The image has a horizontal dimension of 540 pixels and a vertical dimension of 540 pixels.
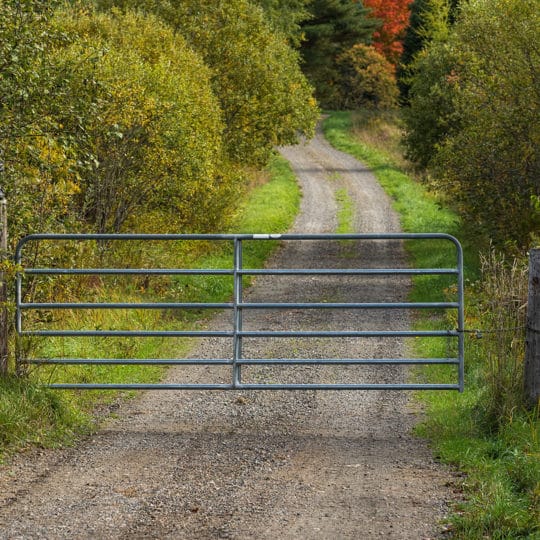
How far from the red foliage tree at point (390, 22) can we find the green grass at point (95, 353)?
49.5m

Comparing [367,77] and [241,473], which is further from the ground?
[367,77]

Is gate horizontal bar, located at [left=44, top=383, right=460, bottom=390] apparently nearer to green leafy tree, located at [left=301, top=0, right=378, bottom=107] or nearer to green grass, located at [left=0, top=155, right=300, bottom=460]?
green grass, located at [left=0, top=155, right=300, bottom=460]

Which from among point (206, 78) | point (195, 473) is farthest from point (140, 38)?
point (195, 473)

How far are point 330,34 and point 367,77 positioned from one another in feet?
11.8

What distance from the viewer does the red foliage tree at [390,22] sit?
236ft

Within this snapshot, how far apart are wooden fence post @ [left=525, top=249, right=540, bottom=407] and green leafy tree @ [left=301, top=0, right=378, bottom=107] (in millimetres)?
56880

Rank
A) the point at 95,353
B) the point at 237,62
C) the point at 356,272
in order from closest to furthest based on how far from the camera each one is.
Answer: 1. the point at 356,272
2. the point at 95,353
3. the point at 237,62

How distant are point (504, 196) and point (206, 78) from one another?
8.75 meters

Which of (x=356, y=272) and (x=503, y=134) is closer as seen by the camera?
(x=356, y=272)

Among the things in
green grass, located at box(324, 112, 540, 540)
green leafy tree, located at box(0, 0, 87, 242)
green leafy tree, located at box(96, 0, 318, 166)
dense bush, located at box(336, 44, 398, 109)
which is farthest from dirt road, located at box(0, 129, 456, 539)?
dense bush, located at box(336, 44, 398, 109)

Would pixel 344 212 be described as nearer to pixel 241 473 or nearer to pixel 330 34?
pixel 241 473

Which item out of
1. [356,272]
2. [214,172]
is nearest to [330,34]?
[214,172]

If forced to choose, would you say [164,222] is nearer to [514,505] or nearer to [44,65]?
[44,65]

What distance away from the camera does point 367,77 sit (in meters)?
65.9
